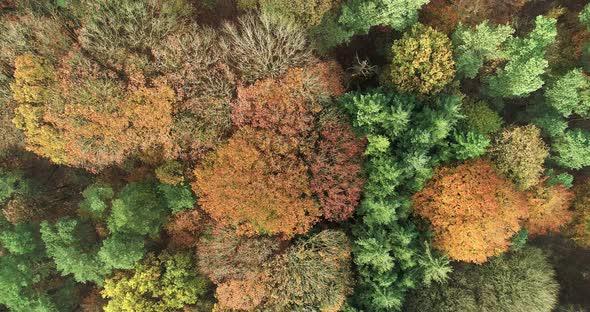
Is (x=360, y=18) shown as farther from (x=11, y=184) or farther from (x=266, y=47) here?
(x=11, y=184)

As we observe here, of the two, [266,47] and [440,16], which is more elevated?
[440,16]

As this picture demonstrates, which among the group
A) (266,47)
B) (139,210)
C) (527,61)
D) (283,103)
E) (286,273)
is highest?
(266,47)

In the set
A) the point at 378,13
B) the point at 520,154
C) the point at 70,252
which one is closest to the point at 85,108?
the point at 70,252

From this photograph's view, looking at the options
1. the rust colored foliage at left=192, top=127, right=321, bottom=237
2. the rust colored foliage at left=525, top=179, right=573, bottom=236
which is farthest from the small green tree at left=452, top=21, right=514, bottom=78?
the rust colored foliage at left=192, top=127, right=321, bottom=237

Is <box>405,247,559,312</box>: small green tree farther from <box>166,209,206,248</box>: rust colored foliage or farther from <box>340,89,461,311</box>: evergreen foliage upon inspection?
<box>166,209,206,248</box>: rust colored foliage

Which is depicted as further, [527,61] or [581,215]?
[581,215]

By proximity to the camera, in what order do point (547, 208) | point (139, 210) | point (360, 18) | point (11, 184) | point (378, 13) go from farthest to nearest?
point (11, 184), point (547, 208), point (360, 18), point (378, 13), point (139, 210)
